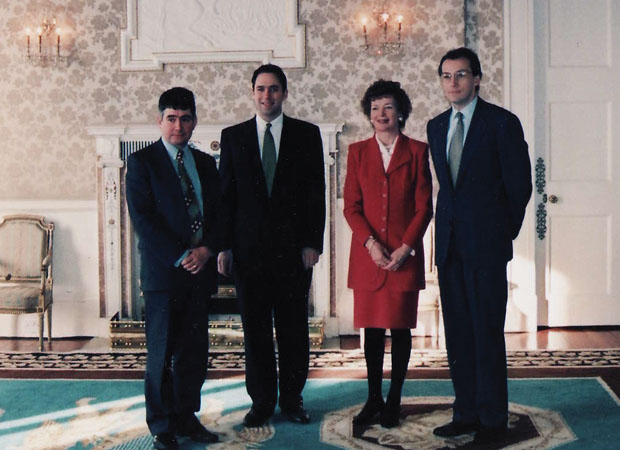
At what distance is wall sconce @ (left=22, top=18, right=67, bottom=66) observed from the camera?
5.06 m

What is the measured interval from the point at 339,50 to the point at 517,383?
93.0 inches

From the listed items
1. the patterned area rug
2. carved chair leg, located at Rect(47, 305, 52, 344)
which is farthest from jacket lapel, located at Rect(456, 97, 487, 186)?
carved chair leg, located at Rect(47, 305, 52, 344)

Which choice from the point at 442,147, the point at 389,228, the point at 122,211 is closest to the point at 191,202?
the point at 389,228

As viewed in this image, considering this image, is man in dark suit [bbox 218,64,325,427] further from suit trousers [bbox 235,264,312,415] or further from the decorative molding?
the decorative molding

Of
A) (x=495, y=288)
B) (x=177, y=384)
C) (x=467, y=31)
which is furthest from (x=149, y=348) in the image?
(x=467, y=31)

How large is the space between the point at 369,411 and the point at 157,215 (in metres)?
1.19

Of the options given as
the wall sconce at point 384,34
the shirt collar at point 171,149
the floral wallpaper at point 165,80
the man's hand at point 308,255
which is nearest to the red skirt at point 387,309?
the man's hand at point 308,255

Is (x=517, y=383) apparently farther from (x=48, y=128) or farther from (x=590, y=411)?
(x=48, y=128)

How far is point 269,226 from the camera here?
3252 mm

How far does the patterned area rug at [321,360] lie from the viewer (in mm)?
4355

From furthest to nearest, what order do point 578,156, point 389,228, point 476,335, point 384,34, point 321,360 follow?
point 578,156
point 384,34
point 321,360
point 389,228
point 476,335

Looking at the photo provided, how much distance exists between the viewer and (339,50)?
5.07 meters

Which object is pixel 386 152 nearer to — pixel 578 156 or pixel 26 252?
pixel 578 156

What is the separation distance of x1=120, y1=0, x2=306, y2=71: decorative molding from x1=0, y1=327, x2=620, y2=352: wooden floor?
178 centimetres
